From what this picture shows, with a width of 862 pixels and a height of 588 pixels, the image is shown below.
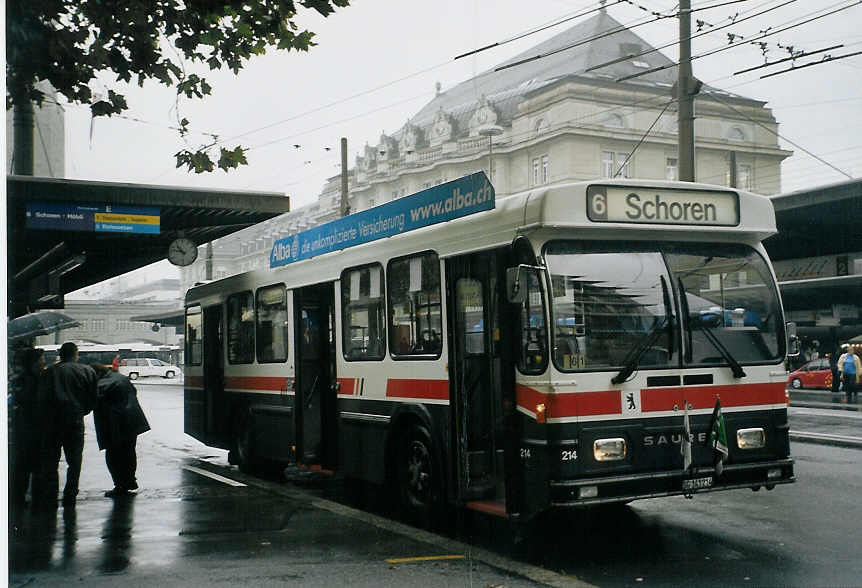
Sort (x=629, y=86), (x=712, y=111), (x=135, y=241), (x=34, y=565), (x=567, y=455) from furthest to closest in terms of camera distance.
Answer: (x=712, y=111)
(x=629, y=86)
(x=135, y=241)
(x=34, y=565)
(x=567, y=455)

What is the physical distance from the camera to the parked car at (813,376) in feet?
125

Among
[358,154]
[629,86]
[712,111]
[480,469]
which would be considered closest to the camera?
[480,469]

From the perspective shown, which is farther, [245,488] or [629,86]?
[629,86]

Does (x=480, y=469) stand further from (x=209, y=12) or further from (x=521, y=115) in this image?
(x=521, y=115)

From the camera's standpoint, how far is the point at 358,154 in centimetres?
1314

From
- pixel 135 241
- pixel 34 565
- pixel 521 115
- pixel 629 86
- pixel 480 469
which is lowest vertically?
pixel 34 565

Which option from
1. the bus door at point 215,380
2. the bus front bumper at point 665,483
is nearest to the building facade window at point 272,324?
the bus door at point 215,380

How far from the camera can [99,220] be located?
46.2 feet

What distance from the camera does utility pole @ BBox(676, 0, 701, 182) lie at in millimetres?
18641

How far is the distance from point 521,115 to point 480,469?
33.4 feet

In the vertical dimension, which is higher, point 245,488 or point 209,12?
point 209,12

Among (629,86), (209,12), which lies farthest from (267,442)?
(629,86)

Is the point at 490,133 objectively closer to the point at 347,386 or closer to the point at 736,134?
the point at 347,386

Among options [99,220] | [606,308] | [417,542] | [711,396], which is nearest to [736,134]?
[99,220]
